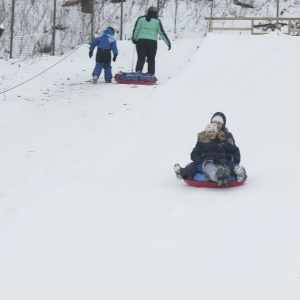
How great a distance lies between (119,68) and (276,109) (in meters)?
6.15

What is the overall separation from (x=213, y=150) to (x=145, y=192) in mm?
984

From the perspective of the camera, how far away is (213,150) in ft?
24.0

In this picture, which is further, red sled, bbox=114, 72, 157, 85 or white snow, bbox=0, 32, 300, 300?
red sled, bbox=114, 72, 157, 85

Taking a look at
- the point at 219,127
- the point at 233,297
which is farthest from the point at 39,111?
the point at 233,297

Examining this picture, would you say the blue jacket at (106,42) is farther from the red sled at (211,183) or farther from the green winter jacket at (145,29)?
the red sled at (211,183)

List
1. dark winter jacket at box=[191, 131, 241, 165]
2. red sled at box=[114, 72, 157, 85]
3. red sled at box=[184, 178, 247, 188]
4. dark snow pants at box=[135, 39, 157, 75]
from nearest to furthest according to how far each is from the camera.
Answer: red sled at box=[184, 178, 247, 188]
dark winter jacket at box=[191, 131, 241, 165]
red sled at box=[114, 72, 157, 85]
dark snow pants at box=[135, 39, 157, 75]

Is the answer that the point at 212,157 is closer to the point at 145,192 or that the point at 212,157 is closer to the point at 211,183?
the point at 211,183

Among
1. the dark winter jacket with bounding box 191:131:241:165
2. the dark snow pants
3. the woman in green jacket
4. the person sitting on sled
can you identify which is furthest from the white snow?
the woman in green jacket

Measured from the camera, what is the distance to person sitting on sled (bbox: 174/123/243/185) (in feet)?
23.1

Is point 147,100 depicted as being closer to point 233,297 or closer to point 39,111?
point 39,111

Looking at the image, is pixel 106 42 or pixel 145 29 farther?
pixel 145 29

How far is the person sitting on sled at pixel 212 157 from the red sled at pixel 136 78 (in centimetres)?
658

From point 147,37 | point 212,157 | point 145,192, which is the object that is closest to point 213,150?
point 212,157

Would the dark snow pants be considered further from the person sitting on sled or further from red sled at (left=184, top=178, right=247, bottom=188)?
red sled at (left=184, top=178, right=247, bottom=188)
